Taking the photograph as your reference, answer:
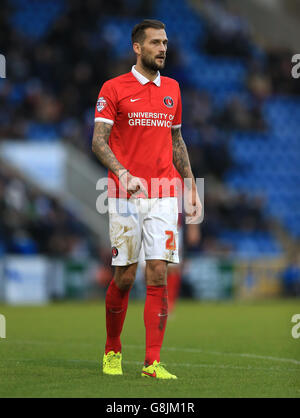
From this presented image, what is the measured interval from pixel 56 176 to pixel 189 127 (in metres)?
4.12

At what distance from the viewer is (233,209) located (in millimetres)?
21719

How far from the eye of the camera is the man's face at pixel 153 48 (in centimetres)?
615

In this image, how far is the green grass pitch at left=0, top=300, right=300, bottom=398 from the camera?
5238 mm

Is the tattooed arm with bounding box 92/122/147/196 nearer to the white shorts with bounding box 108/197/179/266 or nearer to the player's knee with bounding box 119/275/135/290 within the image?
the white shorts with bounding box 108/197/179/266

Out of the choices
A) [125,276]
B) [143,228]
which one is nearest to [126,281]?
[125,276]

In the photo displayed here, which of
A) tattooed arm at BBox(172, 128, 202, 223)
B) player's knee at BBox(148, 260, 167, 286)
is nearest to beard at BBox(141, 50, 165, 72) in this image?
tattooed arm at BBox(172, 128, 202, 223)

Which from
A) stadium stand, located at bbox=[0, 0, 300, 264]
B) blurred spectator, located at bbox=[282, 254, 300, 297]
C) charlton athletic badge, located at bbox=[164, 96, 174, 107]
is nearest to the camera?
charlton athletic badge, located at bbox=[164, 96, 174, 107]

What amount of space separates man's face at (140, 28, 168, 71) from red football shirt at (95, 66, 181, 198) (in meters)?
0.13

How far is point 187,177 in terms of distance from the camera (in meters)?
6.51

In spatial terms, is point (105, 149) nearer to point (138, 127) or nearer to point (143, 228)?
point (138, 127)

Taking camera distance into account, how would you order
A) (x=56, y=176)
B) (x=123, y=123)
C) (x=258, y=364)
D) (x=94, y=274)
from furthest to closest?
(x=56, y=176) → (x=94, y=274) → (x=258, y=364) → (x=123, y=123)

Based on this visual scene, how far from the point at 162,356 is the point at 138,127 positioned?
229cm
